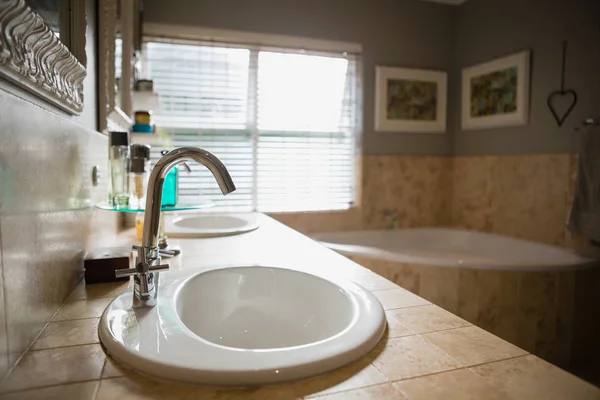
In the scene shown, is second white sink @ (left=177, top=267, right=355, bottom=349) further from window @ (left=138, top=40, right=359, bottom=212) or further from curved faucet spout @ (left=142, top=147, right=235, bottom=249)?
window @ (left=138, top=40, right=359, bottom=212)

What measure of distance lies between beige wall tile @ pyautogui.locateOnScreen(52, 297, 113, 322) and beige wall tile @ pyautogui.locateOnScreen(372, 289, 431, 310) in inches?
20.1

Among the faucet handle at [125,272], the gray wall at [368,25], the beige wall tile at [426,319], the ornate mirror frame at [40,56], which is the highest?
the gray wall at [368,25]

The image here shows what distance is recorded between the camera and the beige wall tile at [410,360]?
0.50 metres

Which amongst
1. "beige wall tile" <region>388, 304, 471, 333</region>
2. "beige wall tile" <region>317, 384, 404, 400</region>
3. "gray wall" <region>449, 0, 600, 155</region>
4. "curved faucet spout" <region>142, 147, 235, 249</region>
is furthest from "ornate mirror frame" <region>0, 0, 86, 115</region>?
"gray wall" <region>449, 0, 600, 155</region>

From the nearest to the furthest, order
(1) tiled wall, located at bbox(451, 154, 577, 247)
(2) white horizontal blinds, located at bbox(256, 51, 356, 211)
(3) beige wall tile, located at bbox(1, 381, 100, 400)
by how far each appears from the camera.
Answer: (3) beige wall tile, located at bbox(1, 381, 100, 400), (1) tiled wall, located at bbox(451, 154, 577, 247), (2) white horizontal blinds, located at bbox(256, 51, 356, 211)

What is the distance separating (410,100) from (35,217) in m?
2.99

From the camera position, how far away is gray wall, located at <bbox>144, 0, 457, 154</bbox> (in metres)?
2.70

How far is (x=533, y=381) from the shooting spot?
477mm

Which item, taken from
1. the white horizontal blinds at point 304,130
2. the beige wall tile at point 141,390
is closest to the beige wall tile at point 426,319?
the beige wall tile at point 141,390

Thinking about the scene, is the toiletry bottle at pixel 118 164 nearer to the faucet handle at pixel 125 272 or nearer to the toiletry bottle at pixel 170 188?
the toiletry bottle at pixel 170 188

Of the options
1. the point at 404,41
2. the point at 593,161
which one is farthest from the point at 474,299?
the point at 404,41

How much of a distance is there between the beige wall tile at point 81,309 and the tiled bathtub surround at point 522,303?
67.0 inches

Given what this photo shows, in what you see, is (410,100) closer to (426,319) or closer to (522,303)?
(522,303)

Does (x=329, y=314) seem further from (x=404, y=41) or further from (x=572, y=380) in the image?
(x=404, y=41)
